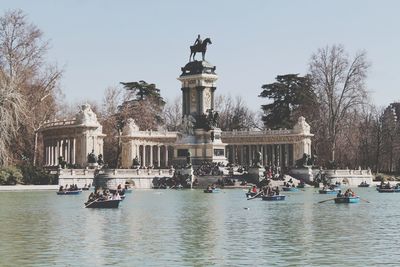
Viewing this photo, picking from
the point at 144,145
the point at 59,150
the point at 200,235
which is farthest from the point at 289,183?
the point at 200,235

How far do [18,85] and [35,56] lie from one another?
5003 millimetres

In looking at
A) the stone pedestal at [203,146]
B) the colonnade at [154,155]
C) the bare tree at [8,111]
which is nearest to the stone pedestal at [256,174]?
the stone pedestal at [203,146]

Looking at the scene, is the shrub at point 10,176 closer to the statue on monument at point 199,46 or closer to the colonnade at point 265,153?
the statue on monument at point 199,46

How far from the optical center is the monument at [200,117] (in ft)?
317

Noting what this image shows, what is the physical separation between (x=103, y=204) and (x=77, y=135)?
49.2 meters

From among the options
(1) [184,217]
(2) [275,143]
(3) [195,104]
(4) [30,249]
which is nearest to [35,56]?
(3) [195,104]

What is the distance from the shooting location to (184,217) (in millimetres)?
43000

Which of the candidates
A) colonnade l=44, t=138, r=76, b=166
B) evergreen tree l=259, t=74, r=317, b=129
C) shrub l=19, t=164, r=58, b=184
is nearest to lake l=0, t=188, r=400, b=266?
shrub l=19, t=164, r=58, b=184

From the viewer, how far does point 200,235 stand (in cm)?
3372

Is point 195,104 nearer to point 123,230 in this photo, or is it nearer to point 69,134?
point 69,134

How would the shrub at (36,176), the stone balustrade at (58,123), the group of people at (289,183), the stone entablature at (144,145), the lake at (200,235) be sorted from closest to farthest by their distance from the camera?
the lake at (200,235)
the shrub at (36,176)
the group of people at (289,183)
the stone balustrade at (58,123)
the stone entablature at (144,145)

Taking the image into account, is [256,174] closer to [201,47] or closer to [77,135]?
[201,47]

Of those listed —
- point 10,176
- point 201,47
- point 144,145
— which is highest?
point 201,47

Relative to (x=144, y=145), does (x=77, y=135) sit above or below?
above
